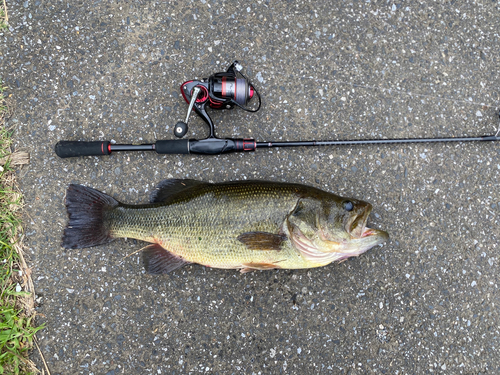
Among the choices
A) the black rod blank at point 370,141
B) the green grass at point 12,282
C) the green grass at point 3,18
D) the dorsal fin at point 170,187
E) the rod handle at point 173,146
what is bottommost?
the green grass at point 12,282

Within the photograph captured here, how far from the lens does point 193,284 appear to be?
3.04m

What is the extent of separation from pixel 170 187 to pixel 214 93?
98 centimetres

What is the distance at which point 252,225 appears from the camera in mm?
2539

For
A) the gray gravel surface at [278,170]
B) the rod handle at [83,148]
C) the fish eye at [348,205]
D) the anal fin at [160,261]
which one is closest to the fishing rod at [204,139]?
the rod handle at [83,148]

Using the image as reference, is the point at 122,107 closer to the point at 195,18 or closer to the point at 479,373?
the point at 195,18

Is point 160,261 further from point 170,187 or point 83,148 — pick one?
point 83,148

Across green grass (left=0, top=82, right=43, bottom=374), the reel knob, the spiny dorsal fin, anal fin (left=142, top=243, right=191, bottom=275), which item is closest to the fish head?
the spiny dorsal fin

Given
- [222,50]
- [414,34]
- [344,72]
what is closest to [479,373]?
[344,72]

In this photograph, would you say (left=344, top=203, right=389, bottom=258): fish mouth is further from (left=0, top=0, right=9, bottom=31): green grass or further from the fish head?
(left=0, top=0, right=9, bottom=31): green grass

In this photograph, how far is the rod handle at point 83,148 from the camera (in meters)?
2.88

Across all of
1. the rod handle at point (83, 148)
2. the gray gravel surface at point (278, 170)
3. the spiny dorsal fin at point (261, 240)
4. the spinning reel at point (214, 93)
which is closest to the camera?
the spiny dorsal fin at point (261, 240)

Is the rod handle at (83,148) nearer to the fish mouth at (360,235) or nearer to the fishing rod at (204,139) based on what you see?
the fishing rod at (204,139)

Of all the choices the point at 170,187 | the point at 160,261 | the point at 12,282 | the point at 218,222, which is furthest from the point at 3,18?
the point at 218,222

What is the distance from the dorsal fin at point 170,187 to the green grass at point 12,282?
1478mm
